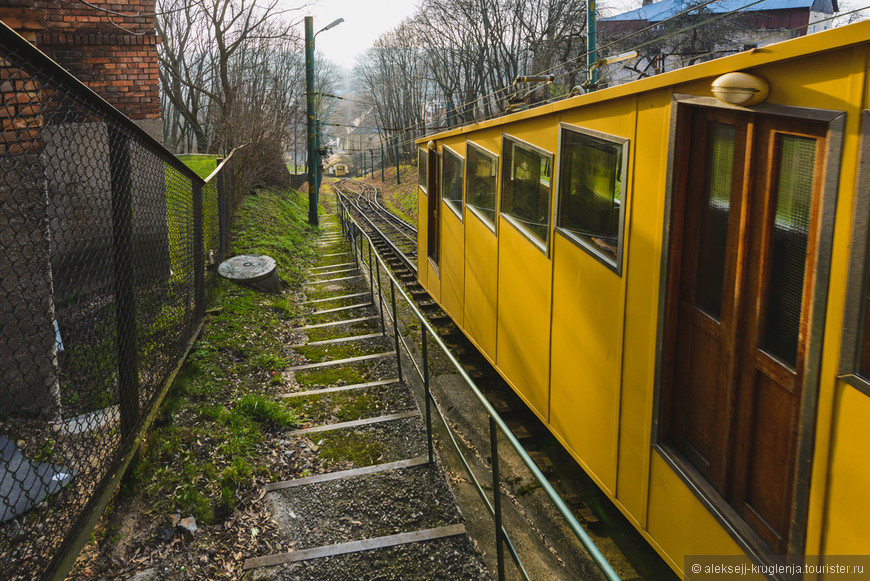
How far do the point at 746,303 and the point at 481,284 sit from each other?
383 cm

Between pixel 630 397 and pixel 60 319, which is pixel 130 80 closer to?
pixel 60 319

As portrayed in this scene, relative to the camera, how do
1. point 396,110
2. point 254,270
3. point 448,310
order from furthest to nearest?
point 396,110, point 254,270, point 448,310

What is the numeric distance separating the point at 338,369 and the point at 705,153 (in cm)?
457

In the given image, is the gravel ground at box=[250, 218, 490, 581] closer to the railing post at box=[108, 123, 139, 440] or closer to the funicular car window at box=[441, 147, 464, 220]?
the railing post at box=[108, 123, 139, 440]

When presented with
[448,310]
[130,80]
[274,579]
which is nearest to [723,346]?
[274,579]

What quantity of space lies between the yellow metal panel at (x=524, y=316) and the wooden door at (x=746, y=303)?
1.58 metres

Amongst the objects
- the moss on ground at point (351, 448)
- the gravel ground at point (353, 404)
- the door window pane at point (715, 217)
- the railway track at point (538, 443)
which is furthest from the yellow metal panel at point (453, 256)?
the door window pane at point (715, 217)

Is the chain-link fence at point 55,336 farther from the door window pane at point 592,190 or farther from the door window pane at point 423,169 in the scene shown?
the door window pane at point 423,169

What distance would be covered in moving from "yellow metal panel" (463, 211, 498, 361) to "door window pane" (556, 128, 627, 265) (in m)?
1.67

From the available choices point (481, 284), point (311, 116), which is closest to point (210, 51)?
point (311, 116)

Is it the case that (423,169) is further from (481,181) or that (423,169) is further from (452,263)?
(481,181)

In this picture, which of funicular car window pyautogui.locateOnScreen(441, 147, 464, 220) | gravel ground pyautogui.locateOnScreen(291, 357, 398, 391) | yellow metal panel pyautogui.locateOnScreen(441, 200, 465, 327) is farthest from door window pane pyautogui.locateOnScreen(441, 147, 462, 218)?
gravel ground pyautogui.locateOnScreen(291, 357, 398, 391)

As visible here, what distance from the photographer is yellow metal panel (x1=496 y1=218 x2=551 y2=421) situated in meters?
4.36

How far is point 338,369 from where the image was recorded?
6.33m
